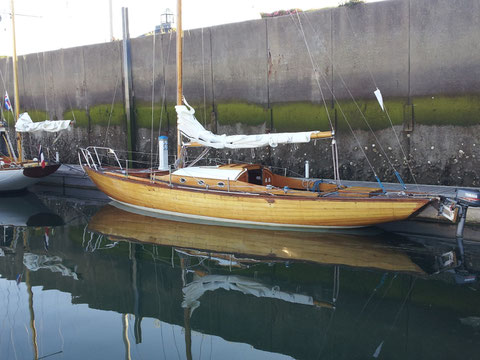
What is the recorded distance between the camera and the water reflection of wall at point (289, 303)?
5.13 meters

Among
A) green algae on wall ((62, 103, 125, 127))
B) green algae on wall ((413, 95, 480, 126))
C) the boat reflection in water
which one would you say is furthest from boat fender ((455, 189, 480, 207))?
green algae on wall ((62, 103, 125, 127))

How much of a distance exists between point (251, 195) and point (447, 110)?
4559 millimetres

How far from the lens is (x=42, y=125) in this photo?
1354 centimetres

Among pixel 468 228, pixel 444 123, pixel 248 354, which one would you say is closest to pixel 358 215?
pixel 468 228

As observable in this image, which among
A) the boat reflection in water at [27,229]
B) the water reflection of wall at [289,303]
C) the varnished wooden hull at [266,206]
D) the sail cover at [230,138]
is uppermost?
the sail cover at [230,138]

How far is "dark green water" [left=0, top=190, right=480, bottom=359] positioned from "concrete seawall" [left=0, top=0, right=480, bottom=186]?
2.41 m

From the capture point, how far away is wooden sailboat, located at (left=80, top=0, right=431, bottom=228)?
849 cm

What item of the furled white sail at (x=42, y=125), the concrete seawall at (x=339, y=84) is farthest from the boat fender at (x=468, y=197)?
the furled white sail at (x=42, y=125)

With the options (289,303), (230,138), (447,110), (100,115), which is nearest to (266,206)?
(230,138)

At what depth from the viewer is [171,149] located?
14000 mm

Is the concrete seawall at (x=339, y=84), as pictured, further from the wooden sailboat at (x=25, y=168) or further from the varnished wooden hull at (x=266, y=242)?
the varnished wooden hull at (x=266, y=242)

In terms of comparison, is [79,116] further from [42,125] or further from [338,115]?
[338,115]

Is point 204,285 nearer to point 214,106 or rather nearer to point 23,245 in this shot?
point 23,245

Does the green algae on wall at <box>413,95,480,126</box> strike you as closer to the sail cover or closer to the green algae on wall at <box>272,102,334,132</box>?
the green algae on wall at <box>272,102,334,132</box>
